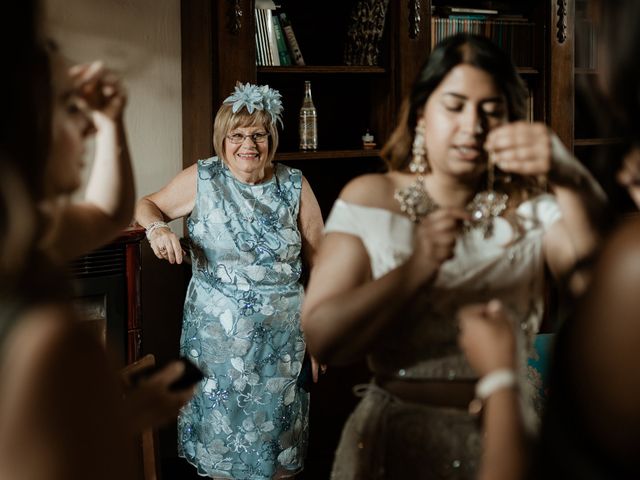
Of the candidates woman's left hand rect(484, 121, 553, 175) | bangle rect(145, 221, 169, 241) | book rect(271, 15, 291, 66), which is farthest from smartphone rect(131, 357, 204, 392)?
book rect(271, 15, 291, 66)

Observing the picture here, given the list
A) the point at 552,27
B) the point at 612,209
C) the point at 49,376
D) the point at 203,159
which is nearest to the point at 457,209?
the point at 612,209

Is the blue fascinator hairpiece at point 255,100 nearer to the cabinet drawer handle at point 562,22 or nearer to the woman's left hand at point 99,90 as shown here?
the cabinet drawer handle at point 562,22

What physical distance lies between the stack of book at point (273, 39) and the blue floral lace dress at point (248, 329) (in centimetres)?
64

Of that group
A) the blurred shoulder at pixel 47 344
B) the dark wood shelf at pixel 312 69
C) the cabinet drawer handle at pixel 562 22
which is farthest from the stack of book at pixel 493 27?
the blurred shoulder at pixel 47 344

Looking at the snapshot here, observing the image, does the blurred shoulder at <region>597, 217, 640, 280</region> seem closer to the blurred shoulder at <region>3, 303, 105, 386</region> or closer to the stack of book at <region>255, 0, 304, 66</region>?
the blurred shoulder at <region>3, 303, 105, 386</region>

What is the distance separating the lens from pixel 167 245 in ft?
9.24

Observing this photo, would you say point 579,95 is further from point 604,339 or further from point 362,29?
point 604,339

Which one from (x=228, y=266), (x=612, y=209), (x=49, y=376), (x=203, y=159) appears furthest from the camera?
(x=203, y=159)

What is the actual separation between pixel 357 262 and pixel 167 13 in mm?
2524

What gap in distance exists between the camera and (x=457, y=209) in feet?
4.05

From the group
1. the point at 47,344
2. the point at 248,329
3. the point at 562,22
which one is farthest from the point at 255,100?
the point at 47,344

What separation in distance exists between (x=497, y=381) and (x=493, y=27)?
9.44ft

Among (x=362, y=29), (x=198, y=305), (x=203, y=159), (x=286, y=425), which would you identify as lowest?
(x=286, y=425)

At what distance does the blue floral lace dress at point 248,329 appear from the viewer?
2.87m
